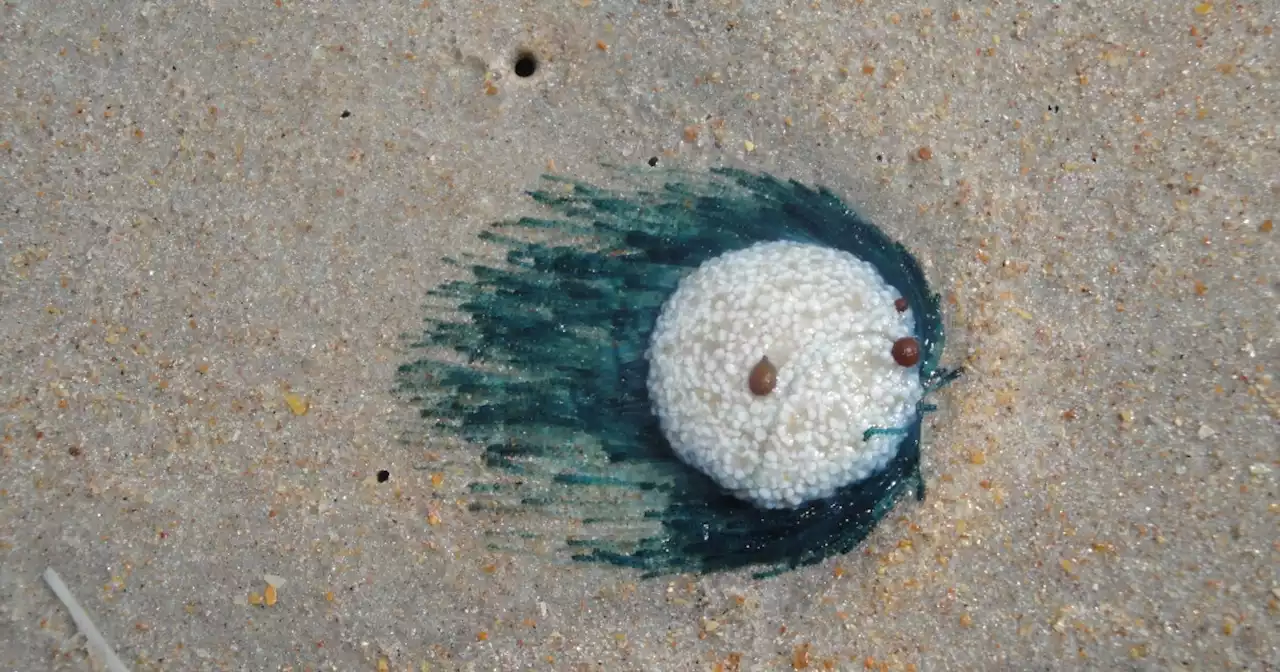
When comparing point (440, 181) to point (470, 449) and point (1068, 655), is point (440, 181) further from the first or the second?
point (1068, 655)

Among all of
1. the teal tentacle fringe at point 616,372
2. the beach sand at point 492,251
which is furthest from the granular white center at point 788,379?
the beach sand at point 492,251

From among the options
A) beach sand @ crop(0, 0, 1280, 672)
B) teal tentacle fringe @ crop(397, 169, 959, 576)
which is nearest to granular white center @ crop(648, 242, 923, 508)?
teal tentacle fringe @ crop(397, 169, 959, 576)

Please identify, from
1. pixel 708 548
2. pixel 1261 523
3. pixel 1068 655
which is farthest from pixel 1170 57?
pixel 708 548

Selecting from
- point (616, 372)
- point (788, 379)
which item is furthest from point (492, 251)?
point (788, 379)

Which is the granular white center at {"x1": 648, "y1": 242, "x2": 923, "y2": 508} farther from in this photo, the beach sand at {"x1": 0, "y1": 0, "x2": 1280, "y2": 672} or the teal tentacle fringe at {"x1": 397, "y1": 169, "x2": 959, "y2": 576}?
the beach sand at {"x1": 0, "y1": 0, "x2": 1280, "y2": 672}

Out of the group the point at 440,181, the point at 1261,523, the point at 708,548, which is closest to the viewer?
the point at 1261,523

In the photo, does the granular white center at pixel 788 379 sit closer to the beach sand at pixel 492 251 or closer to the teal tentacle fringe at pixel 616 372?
the teal tentacle fringe at pixel 616 372
